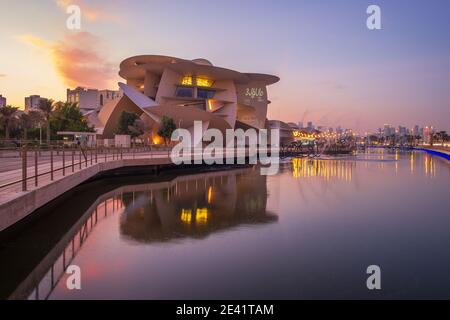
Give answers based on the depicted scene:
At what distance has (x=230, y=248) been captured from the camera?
32.3ft

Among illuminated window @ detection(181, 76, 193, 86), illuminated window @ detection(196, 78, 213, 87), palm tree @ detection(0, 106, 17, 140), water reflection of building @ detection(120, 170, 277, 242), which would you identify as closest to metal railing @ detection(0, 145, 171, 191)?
water reflection of building @ detection(120, 170, 277, 242)

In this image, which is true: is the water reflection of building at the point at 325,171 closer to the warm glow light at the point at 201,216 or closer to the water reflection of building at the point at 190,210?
the water reflection of building at the point at 190,210

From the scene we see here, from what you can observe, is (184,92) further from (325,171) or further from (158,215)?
(158,215)

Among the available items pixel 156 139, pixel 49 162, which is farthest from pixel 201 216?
pixel 156 139

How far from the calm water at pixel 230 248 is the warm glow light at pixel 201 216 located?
6 centimetres

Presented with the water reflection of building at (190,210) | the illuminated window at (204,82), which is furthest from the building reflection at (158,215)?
the illuminated window at (204,82)

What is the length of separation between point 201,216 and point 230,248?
13.9ft

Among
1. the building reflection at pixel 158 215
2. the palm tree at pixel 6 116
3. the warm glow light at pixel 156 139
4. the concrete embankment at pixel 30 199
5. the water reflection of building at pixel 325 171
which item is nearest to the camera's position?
the concrete embankment at pixel 30 199

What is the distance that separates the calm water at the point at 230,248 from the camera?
23.8 feet

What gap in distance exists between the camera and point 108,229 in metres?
11.9

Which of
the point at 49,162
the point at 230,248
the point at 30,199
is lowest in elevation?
the point at 230,248
